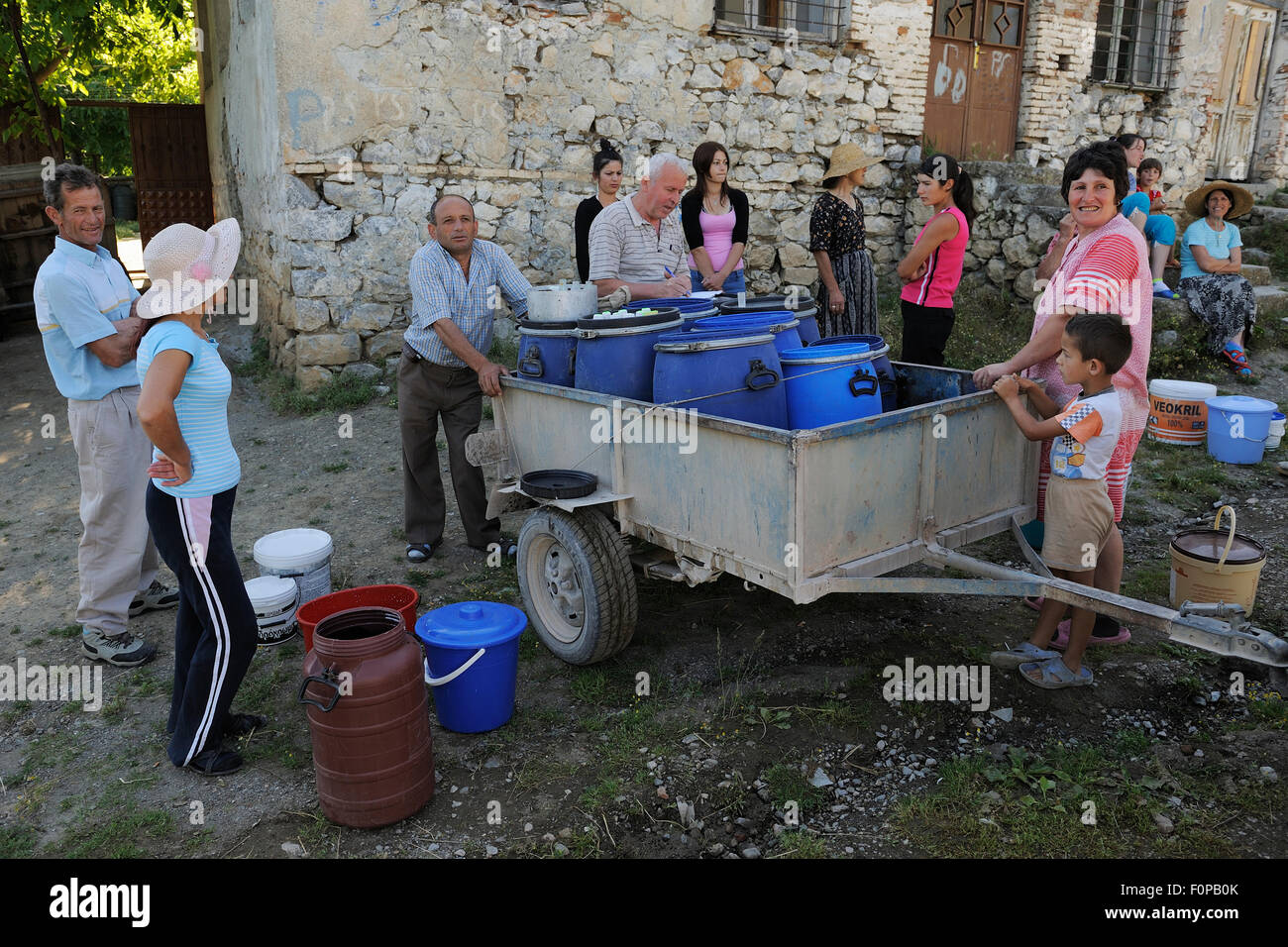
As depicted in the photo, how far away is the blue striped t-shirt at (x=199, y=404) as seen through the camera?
3.09 metres

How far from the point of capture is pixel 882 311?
32.8 ft

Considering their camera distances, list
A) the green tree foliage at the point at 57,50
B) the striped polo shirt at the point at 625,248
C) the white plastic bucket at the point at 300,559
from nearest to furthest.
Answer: the white plastic bucket at the point at 300,559 → the striped polo shirt at the point at 625,248 → the green tree foliage at the point at 57,50

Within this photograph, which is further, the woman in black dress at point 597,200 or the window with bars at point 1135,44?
the window with bars at point 1135,44

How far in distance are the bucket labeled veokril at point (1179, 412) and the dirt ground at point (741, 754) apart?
7.01 feet

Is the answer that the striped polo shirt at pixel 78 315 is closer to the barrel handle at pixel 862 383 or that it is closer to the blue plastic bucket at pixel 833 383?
the blue plastic bucket at pixel 833 383

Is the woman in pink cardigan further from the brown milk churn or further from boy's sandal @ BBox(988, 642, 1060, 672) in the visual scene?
the brown milk churn

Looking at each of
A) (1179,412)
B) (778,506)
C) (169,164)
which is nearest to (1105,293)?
(778,506)

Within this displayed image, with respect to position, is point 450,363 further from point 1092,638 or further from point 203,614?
point 1092,638

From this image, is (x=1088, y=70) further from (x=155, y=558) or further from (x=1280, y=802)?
(x=155, y=558)

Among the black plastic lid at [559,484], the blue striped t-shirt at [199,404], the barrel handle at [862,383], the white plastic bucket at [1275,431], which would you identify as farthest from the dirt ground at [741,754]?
the white plastic bucket at [1275,431]

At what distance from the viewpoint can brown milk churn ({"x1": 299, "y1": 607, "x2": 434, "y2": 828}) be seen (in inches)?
118

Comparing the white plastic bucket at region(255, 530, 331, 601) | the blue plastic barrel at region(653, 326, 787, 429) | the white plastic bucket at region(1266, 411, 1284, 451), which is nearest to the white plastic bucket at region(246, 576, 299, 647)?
the white plastic bucket at region(255, 530, 331, 601)

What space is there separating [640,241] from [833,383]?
1.82 meters

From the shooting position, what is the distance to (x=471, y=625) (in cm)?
354
